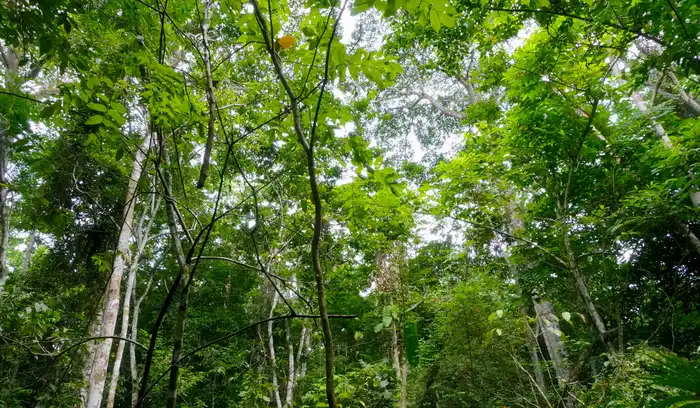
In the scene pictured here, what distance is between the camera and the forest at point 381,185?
1227mm

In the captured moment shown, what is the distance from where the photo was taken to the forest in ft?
4.02

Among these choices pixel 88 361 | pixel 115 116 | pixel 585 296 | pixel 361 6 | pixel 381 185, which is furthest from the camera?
pixel 88 361

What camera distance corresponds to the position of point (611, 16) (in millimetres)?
2488

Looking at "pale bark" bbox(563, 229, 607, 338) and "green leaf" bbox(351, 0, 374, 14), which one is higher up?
"green leaf" bbox(351, 0, 374, 14)

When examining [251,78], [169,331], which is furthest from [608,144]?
[169,331]

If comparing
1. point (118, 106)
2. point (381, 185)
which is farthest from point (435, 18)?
point (118, 106)

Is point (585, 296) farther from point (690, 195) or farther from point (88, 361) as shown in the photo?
point (88, 361)

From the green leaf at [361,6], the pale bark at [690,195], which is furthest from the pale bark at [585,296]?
the green leaf at [361,6]

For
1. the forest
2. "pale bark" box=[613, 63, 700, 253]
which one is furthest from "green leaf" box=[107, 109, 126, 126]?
"pale bark" box=[613, 63, 700, 253]

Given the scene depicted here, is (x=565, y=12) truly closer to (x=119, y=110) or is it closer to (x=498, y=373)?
(x=119, y=110)

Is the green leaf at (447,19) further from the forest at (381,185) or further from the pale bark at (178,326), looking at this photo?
the pale bark at (178,326)

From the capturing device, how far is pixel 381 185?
1.57 meters

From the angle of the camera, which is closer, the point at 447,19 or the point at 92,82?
the point at 447,19

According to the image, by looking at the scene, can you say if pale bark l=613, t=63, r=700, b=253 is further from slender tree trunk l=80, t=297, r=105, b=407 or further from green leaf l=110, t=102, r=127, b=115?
slender tree trunk l=80, t=297, r=105, b=407
